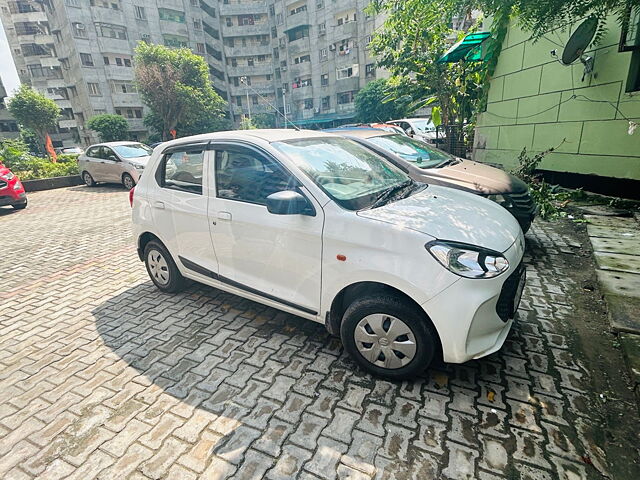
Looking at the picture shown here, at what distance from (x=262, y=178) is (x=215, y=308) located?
166 cm

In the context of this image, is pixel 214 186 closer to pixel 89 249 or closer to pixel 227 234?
pixel 227 234

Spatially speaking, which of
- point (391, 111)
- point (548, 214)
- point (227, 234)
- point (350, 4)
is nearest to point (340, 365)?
point (227, 234)

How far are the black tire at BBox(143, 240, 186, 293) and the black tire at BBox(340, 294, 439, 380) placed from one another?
2310mm

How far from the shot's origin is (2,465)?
206 cm

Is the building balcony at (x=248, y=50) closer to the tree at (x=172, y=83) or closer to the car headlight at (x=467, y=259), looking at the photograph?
the tree at (x=172, y=83)

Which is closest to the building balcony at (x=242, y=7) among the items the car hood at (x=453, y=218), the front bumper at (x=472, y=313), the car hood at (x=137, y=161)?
the car hood at (x=137, y=161)

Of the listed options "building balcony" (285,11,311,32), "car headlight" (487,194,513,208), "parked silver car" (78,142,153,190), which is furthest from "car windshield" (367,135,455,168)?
"building balcony" (285,11,311,32)

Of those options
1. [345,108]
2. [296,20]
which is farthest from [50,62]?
[345,108]

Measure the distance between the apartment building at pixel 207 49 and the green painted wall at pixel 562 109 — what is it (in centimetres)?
3043

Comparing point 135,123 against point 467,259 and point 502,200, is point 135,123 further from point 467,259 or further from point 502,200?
point 467,259

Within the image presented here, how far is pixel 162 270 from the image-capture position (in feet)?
13.3

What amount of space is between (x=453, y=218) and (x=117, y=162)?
12585mm

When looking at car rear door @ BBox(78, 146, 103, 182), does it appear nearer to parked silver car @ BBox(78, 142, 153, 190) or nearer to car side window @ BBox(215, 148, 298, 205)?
parked silver car @ BBox(78, 142, 153, 190)

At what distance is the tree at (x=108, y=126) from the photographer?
91.3 feet
